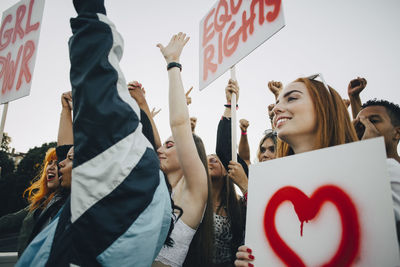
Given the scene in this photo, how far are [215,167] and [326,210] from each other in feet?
5.62

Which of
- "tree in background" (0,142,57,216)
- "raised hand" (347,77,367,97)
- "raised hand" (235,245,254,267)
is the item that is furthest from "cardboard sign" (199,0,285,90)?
"tree in background" (0,142,57,216)

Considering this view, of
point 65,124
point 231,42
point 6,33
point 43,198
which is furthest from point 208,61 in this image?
point 6,33

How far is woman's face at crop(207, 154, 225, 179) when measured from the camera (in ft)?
8.32

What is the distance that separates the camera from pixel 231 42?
7.64 ft

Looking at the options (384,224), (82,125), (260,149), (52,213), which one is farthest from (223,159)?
(82,125)

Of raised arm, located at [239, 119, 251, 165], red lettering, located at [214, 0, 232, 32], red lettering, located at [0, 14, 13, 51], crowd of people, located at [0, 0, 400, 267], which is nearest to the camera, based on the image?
crowd of people, located at [0, 0, 400, 267]

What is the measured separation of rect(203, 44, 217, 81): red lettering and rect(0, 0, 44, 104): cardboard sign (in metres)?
2.13

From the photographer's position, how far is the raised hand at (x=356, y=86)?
2.63 metres

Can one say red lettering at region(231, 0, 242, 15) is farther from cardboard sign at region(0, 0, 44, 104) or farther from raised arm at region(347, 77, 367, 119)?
cardboard sign at region(0, 0, 44, 104)

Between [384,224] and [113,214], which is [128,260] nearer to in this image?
[113,214]

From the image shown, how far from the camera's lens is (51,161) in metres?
2.76

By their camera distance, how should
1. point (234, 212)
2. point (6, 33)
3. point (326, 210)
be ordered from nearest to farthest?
point (326, 210) < point (234, 212) < point (6, 33)

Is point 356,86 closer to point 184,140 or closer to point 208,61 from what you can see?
point 208,61

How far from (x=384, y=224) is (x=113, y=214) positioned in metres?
0.84
